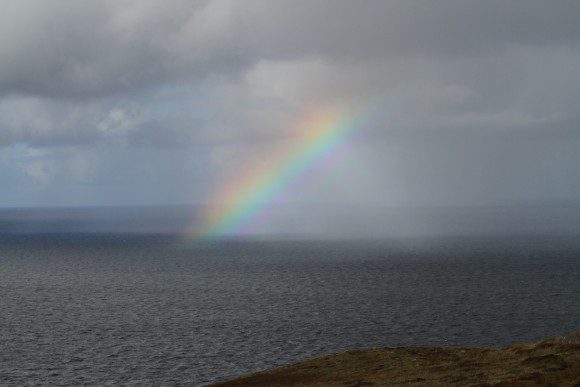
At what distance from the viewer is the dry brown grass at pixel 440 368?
37.2 meters

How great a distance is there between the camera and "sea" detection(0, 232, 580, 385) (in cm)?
5769

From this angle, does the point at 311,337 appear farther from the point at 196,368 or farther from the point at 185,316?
the point at 185,316

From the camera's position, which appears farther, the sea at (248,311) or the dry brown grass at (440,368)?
the sea at (248,311)

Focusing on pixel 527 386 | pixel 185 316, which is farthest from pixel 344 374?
pixel 185 316

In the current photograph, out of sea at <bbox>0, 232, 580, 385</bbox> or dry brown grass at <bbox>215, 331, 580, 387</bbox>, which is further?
sea at <bbox>0, 232, 580, 385</bbox>

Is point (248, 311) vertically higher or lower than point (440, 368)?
lower

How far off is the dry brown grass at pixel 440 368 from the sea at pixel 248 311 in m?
8.32

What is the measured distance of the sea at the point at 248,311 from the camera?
189 feet

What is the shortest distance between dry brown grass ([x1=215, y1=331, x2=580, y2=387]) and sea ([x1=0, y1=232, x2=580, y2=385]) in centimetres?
832

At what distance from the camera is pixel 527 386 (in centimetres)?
3462

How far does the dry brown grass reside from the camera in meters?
37.2

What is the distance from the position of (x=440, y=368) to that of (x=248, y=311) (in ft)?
150

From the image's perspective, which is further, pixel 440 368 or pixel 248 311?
pixel 248 311

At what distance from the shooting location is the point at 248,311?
8488 cm
